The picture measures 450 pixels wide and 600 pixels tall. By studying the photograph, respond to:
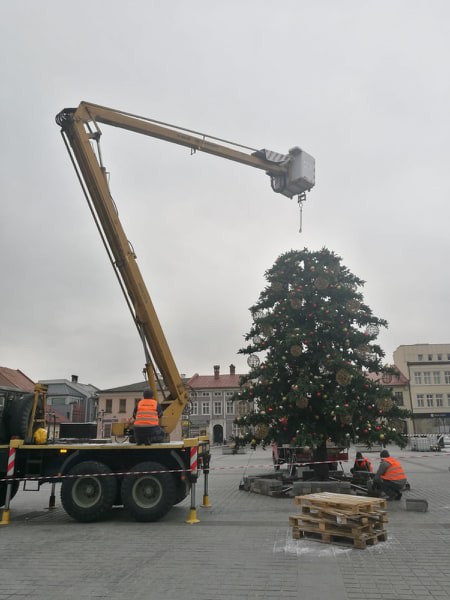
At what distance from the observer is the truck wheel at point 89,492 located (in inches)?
388

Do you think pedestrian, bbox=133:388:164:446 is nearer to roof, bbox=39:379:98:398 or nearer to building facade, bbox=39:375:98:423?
building facade, bbox=39:375:98:423

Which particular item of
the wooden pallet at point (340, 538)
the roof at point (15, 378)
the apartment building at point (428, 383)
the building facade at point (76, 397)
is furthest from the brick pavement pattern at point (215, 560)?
the building facade at point (76, 397)

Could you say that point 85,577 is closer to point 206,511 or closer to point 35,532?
point 35,532

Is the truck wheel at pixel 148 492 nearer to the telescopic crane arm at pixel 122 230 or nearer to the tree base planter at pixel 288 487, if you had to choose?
the telescopic crane arm at pixel 122 230

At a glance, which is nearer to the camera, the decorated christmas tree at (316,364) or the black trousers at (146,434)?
the black trousers at (146,434)

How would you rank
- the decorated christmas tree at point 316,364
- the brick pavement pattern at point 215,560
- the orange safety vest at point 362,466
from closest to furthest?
the brick pavement pattern at point 215,560
the decorated christmas tree at point 316,364
the orange safety vest at point 362,466

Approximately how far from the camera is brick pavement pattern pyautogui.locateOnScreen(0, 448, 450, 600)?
18.5 feet

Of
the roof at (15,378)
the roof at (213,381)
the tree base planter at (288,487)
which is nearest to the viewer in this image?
the tree base planter at (288,487)

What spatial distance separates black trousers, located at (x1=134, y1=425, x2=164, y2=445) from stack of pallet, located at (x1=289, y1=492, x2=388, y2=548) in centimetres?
333

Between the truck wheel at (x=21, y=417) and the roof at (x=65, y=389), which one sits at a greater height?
the roof at (x=65, y=389)

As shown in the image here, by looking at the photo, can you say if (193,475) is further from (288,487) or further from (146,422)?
(288,487)

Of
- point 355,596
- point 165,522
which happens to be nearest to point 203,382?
point 165,522

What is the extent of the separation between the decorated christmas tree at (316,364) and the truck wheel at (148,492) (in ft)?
14.0

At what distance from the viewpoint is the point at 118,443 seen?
35.7 feet
